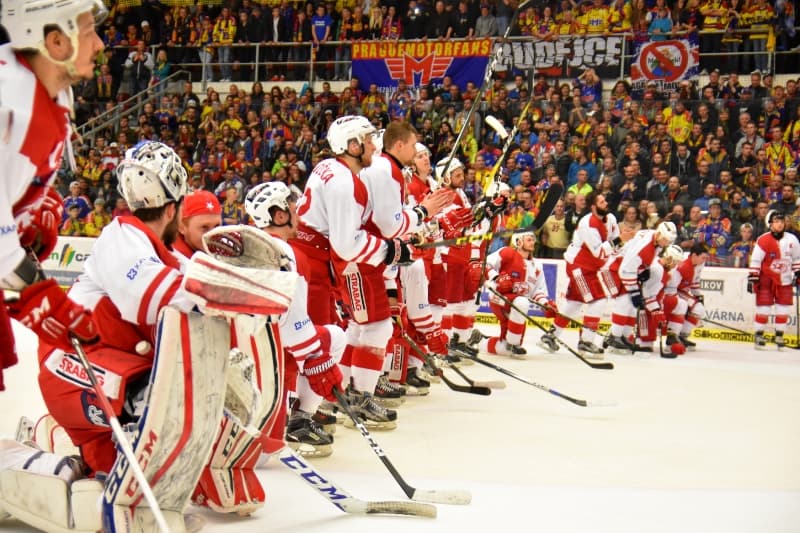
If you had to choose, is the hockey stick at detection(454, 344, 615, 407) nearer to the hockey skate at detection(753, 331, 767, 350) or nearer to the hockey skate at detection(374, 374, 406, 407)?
the hockey skate at detection(374, 374, 406, 407)

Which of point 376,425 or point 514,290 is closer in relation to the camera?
point 376,425

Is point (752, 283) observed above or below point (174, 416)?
below

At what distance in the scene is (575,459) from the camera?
444cm

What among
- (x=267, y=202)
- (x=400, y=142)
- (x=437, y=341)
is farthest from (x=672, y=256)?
(x=267, y=202)

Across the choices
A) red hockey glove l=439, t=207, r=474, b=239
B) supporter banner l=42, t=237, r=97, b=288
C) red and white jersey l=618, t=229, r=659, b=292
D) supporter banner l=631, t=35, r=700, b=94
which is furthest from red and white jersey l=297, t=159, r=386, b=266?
supporter banner l=631, t=35, r=700, b=94

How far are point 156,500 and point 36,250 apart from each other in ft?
2.53

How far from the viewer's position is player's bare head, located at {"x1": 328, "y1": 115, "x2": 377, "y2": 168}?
15.5 feet

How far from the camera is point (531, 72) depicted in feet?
42.1

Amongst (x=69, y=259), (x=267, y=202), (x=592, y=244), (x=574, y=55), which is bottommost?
(x=69, y=259)

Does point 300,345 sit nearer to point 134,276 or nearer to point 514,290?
point 134,276

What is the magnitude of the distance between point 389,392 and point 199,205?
2622 mm

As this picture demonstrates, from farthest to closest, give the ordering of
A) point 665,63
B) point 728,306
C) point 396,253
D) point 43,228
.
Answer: point 665,63 < point 728,306 < point 396,253 < point 43,228

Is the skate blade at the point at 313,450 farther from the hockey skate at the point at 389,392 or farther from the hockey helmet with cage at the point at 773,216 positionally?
the hockey helmet with cage at the point at 773,216

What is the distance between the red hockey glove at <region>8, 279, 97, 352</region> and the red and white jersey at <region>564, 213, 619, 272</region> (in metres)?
6.55
